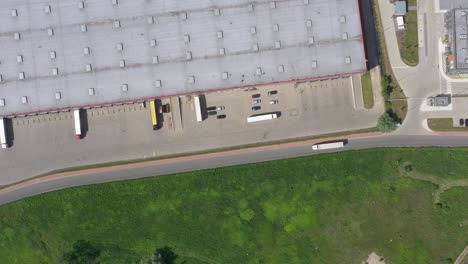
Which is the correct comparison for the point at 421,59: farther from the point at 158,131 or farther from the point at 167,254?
the point at 167,254

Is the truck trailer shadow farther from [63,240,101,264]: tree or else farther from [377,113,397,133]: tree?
[377,113,397,133]: tree

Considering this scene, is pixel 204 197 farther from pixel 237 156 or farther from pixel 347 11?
pixel 347 11

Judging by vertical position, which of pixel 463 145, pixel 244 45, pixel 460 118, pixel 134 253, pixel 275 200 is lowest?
pixel 134 253

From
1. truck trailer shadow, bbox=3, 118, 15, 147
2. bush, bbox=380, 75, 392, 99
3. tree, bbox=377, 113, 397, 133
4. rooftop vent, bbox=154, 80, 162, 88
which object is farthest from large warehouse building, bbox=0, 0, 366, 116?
tree, bbox=377, 113, 397, 133

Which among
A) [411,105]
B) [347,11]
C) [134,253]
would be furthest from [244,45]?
[134,253]

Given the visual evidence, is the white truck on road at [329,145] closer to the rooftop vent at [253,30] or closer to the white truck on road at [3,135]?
the rooftop vent at [253,30]

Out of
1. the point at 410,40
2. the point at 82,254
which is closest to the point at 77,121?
the point at 82,254
